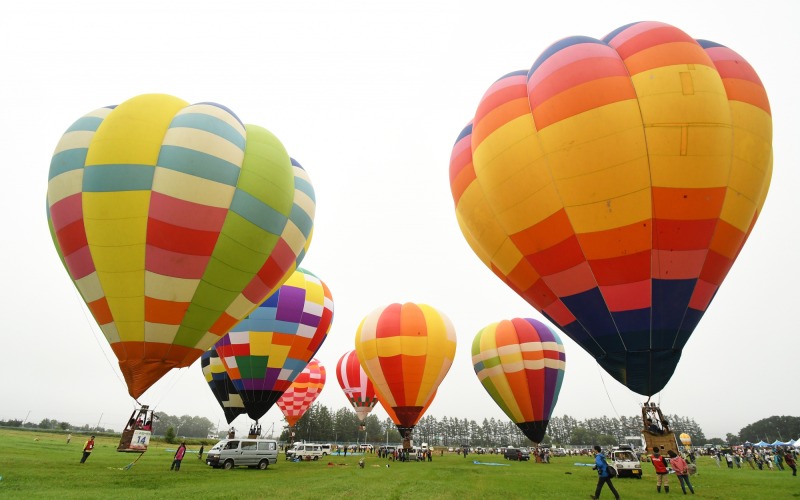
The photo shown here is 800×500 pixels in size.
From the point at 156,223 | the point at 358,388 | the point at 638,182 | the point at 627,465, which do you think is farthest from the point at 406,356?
the point at 638,182

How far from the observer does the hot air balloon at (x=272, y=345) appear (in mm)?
16016

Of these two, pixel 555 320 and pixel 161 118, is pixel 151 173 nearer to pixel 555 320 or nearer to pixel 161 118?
pixel 161 118

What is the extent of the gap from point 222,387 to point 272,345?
723 centimetres

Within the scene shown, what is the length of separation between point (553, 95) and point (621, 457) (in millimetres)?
13582

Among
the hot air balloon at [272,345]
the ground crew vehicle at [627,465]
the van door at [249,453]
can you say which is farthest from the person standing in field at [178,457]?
the ground crew vehicle at [627,465]

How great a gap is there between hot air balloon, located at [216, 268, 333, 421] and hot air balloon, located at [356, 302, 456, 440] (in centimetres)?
392

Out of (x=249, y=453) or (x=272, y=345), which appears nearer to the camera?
→ (x=249, y=453)

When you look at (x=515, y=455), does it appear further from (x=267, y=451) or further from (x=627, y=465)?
(x=267, y=451)

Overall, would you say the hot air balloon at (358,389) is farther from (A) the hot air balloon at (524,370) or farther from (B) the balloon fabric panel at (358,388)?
(A) the hot air balloon at (524,370)

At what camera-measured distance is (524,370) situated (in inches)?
810

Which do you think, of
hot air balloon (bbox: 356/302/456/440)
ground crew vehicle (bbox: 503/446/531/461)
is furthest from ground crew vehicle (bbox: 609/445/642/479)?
ground crew vehicle (bbox: 503/446/531/461)

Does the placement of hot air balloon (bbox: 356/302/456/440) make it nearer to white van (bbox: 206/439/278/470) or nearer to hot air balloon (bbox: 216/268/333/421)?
hot air balloon (bbox: 216/268/333/421)

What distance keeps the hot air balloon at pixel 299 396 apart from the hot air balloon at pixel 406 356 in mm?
12356

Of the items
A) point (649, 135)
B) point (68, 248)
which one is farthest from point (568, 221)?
point (68, 248)
